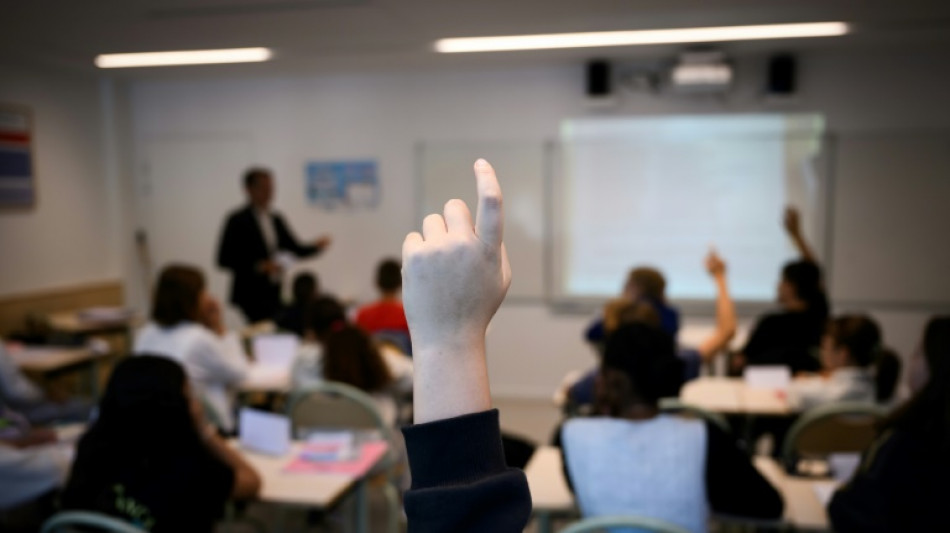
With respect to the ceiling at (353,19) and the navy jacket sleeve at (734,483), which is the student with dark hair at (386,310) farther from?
the navy jacket sleeve at (734,483)

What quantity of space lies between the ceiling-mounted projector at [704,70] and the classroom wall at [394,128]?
41cm

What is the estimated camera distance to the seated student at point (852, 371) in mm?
3057

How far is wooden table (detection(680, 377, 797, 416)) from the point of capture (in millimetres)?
3293

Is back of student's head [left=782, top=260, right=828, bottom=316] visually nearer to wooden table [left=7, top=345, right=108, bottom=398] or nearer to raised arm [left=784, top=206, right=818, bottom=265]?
raised arm [left=784, top=206, right=818, bottom=265]

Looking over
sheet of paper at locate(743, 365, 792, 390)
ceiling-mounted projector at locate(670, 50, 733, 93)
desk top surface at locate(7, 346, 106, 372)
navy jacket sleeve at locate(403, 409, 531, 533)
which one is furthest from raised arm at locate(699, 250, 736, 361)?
desk top surface at locate(7, 346, 106, 372)

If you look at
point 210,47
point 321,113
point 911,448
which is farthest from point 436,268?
point 321,113

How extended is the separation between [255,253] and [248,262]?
0.28 ft

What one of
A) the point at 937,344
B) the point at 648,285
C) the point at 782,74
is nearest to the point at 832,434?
the point at 937,344

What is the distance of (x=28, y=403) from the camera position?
11.6ft

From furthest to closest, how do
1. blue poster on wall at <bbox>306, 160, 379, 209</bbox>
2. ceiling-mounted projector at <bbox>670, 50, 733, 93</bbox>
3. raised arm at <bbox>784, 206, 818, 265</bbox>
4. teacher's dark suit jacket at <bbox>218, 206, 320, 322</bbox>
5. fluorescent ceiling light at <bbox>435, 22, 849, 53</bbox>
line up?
blue poster on wall at <bbox>306, 160, 379, 209</bbox> < teacher's dark suit jacket at <bbox>218, 206, 320, 322</bbox> < ceiling-mounted projector at <bbox>670, 50, 733, 93</bbox> < raised arm at <bbox>784, 206, 818, 265</bbox> < fluorescent ceiling light at <bbox>435, 22, 849, 53</bbox>

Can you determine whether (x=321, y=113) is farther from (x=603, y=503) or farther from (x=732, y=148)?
(x=603, y=503)

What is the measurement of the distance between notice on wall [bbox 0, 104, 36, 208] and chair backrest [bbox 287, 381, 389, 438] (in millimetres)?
3699

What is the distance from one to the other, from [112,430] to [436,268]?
1715mm

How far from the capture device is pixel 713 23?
2.86 meters
